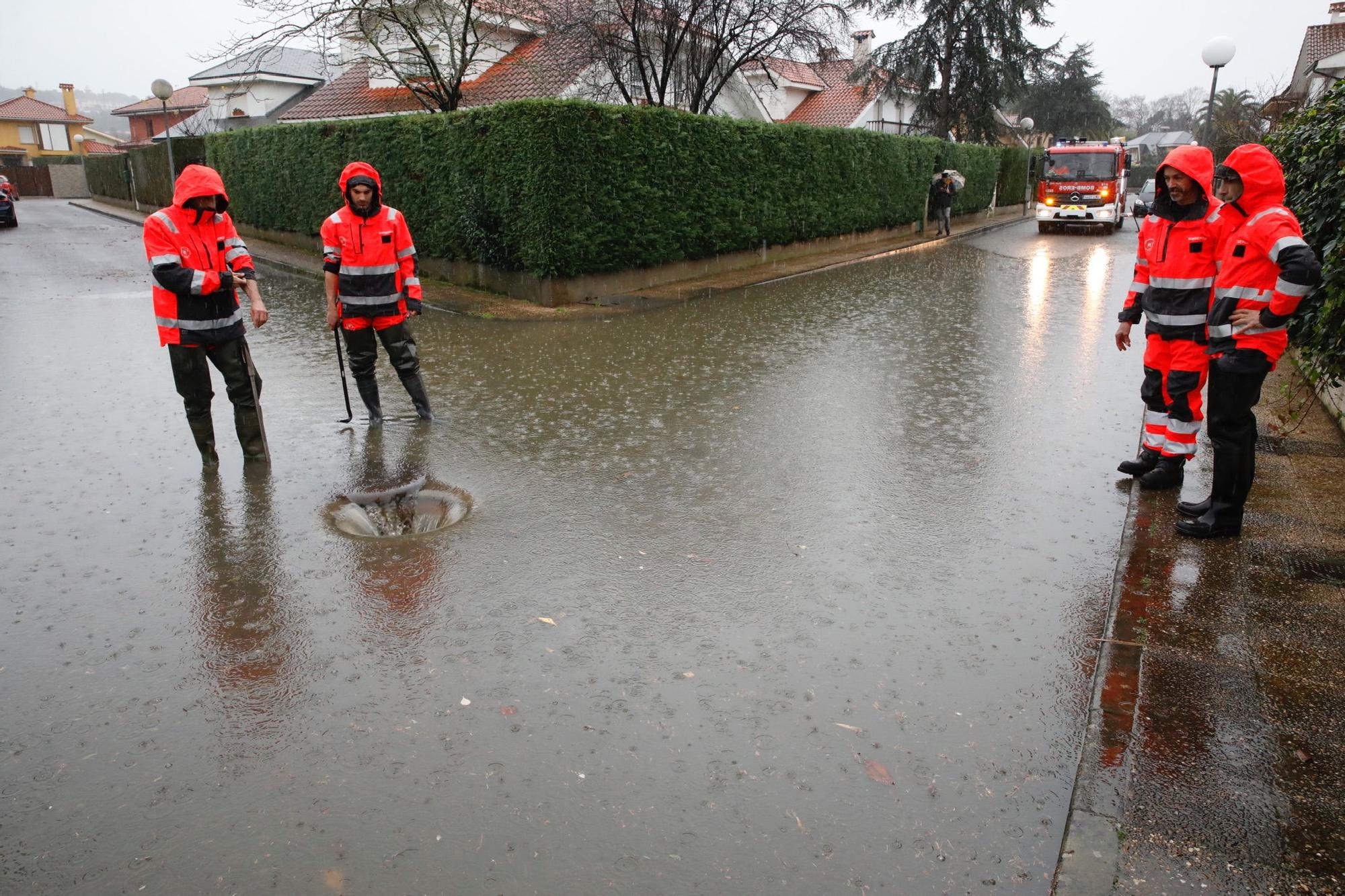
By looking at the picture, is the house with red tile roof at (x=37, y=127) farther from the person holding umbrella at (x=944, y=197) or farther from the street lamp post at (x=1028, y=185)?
the person holding umbrella at (x=944, y=197)

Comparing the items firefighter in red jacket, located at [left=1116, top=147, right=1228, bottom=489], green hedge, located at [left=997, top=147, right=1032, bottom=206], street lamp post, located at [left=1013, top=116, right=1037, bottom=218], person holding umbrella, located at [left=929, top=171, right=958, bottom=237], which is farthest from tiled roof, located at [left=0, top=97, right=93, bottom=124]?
firefighter in red jacket, located at [left=1116, top=147, right=1228, bottom=489]

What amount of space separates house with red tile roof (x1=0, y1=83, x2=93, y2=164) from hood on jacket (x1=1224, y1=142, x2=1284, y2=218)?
83208 millimetres

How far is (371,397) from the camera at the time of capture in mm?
7051

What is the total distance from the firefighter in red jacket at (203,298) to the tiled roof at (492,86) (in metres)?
17.8

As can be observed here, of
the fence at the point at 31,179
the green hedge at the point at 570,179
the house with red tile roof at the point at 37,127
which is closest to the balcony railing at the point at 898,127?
the green hedge at the point at 570,179

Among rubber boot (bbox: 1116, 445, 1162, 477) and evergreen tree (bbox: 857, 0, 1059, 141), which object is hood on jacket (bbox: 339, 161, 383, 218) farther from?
evergreen tree (bbox: 857, 0, 1059, 141)

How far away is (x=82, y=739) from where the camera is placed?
321 cm

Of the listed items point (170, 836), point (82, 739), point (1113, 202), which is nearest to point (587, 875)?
point (170, 836)

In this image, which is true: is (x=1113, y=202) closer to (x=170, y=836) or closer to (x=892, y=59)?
(x=892, y=59)

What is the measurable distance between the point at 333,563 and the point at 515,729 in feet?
6.20

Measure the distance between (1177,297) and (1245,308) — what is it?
0.82 m

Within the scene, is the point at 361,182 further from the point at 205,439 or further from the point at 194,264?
the point at 205,439

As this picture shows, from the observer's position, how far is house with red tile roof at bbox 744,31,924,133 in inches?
1524

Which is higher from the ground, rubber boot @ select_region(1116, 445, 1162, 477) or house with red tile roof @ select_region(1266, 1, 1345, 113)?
house with red tile roof @ select_region(1266, 1, 1345, 113)
